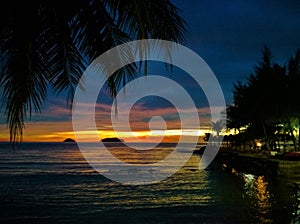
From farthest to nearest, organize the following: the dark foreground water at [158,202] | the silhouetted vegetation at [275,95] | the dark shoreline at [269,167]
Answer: the silhouetted vegetation at [275,95] → the dark shoreline at [269,167] → the dark foreground water at [158,202]

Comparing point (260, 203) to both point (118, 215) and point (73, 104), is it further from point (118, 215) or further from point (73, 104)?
point (73, 104)

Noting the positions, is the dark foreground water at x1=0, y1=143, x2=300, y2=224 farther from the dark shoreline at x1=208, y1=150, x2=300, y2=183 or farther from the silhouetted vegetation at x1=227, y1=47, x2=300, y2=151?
the silhouetted vegetation at x1=227, y1=47, x2=300, y2=151

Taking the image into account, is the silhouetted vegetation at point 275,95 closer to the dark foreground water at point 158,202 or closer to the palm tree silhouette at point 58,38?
the dark foreground water at point 158,202

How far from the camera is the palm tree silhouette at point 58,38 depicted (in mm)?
4383

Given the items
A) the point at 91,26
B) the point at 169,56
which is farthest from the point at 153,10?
the point at 91,26

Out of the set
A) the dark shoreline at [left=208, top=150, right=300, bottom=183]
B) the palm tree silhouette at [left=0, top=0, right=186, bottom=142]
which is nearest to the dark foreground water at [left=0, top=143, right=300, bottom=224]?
the dark shoreline at [left=208, top=150, right=300, bottom=183]

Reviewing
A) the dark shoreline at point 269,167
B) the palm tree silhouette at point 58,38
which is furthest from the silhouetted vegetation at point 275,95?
the palm tree silhouette at point 58,38

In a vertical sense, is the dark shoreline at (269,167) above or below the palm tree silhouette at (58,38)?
below

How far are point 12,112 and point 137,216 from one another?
18576mm

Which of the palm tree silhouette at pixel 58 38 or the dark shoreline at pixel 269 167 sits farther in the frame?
the dark shoreline at pixel 269 167

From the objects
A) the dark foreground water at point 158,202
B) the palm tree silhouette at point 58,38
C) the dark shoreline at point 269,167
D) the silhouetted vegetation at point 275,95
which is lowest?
the dark foreground water at point 158,202

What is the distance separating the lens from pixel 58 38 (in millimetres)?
4832

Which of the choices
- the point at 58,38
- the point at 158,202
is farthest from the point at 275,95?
the point at 58,38

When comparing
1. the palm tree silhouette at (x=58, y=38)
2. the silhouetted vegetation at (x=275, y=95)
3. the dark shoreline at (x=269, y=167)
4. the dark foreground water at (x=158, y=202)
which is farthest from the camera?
the silhouetted vegetation at (x=275, y=95)
